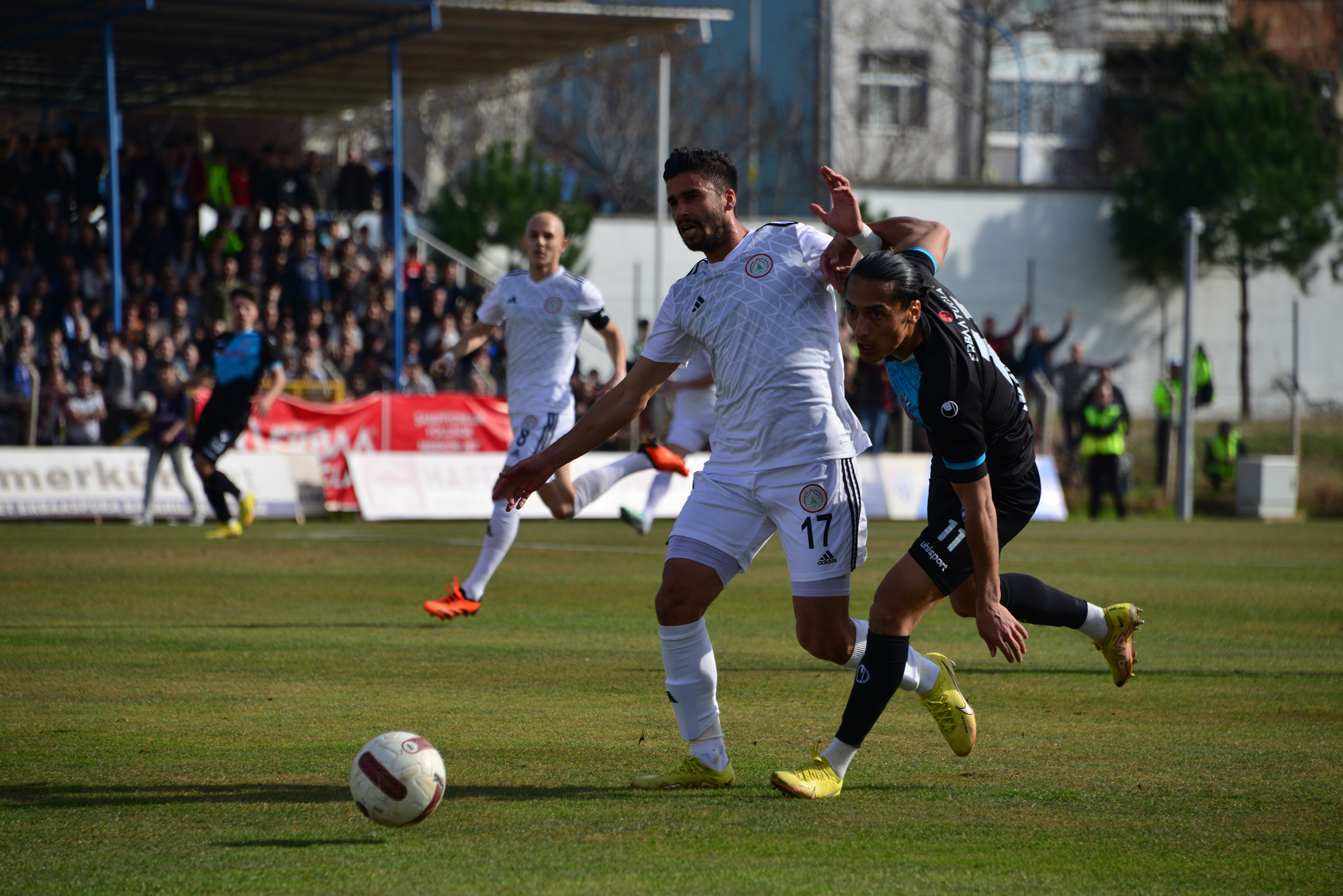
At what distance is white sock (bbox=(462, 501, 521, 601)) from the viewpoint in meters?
9.85

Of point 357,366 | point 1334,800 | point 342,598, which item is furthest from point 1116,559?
point 357,366

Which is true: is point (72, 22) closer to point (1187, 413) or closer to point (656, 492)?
point (656, 492)

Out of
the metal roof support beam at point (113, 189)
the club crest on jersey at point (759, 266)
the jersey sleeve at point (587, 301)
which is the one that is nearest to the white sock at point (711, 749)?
the club crest on jersey at point (759, 266)

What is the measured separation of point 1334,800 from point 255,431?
55.8 feet

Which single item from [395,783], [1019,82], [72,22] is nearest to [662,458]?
[395,783]

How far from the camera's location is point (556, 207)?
34094 mm

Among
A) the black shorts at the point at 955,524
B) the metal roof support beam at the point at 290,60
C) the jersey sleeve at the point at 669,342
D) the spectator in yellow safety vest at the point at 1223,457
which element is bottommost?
the spectator in yellow safety vest at the point at 1223,457

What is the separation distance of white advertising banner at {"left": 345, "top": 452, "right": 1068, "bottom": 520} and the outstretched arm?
1365cm

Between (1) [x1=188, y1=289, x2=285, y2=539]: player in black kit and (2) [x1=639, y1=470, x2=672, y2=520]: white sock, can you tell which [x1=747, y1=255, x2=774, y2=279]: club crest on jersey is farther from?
(1) [x1=188, y1=289, x2=285, y2=539]: player in black kit

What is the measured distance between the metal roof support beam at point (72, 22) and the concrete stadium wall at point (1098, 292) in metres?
15.6

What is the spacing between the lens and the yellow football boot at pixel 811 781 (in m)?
5.16

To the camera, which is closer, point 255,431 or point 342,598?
point 342,598

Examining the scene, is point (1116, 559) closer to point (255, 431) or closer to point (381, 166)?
point (255, 431)

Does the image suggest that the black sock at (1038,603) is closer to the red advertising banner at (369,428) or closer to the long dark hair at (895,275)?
the long dark hair at (895,275)
